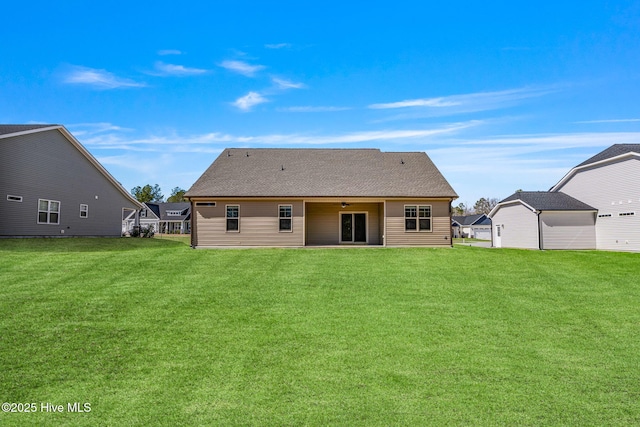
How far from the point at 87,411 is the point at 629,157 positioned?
28.2 m

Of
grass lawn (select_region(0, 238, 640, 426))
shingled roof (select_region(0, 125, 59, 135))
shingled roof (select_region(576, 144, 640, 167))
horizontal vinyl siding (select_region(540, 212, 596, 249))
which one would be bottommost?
grass lawn (select_region(0, 238, 640, 426))

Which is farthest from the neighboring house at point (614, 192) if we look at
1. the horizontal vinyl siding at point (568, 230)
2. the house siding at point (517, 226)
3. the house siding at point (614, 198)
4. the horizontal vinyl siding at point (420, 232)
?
the horizontal vinyl siding at point (420, 232)

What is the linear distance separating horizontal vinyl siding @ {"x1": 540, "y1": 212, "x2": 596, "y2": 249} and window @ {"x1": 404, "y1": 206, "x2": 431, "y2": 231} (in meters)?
10.2

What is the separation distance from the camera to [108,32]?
15.2m

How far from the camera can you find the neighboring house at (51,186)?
19406 millimetres

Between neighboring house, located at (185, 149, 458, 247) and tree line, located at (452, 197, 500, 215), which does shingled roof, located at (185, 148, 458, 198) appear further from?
tree line, located at (452, 197, 500, 215)

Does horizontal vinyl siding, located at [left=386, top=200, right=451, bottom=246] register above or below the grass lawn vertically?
above

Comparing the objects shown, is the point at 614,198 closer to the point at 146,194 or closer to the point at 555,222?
the point at 555,222

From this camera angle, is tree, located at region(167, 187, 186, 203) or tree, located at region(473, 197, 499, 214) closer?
tree, located at region(167, 187, 186, 203)

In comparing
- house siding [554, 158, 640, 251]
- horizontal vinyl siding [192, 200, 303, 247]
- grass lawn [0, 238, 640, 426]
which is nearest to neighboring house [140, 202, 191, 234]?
horizontal vinyl siding [192, 200, 303, 247]

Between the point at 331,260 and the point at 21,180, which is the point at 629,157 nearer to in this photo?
the point at 331,260

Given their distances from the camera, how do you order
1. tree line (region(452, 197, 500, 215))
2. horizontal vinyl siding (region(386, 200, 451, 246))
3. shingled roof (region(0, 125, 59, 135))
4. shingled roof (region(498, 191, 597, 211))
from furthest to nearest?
tree line (region(452, 197, 500, 215)) → shingled roof (region(498, 191, 597, 211)) → horizontal vinyl siding (region(386, 200, 451, 246)) → shingled roof (region(0, 125, 59, 135))

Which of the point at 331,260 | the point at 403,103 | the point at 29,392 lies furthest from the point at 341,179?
the point at 29,392

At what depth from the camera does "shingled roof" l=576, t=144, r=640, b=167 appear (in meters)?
23.3
